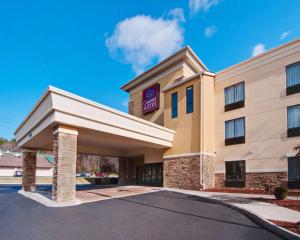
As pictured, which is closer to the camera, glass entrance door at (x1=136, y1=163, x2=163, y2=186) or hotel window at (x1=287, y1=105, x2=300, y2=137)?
hotel window at (x1=287, y1=105, x2=300, y2=137)

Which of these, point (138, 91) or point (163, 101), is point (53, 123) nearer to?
point (163, 101)

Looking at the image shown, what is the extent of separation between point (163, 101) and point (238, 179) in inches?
439

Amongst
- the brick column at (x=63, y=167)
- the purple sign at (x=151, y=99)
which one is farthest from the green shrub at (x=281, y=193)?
the purple sign at (x=151, y=99)

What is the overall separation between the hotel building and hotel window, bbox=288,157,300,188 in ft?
0.20

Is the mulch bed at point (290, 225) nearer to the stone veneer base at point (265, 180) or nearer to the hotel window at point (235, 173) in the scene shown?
the stone veneer base at point (265, 180)

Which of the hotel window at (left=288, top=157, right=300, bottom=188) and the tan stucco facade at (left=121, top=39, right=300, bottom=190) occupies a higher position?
the tan stucco facade at (left=121, top=39, right=300, bottom=190)

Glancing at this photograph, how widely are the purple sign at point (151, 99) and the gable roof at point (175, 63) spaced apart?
1.49 meters

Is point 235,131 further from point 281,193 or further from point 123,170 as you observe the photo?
point 123,170

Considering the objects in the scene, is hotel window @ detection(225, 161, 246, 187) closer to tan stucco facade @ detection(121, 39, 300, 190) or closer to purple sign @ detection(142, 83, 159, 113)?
tan stucco facade @ detection(121, 39, 300, 190)

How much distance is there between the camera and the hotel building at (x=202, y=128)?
14.6 metres

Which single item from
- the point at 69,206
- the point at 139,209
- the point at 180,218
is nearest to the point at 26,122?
the point at 69,206

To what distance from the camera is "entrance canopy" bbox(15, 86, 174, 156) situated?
546 inches

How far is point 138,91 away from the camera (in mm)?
31406

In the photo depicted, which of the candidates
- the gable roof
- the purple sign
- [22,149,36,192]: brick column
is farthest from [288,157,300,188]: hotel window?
[22,149,36,192]: brick column
